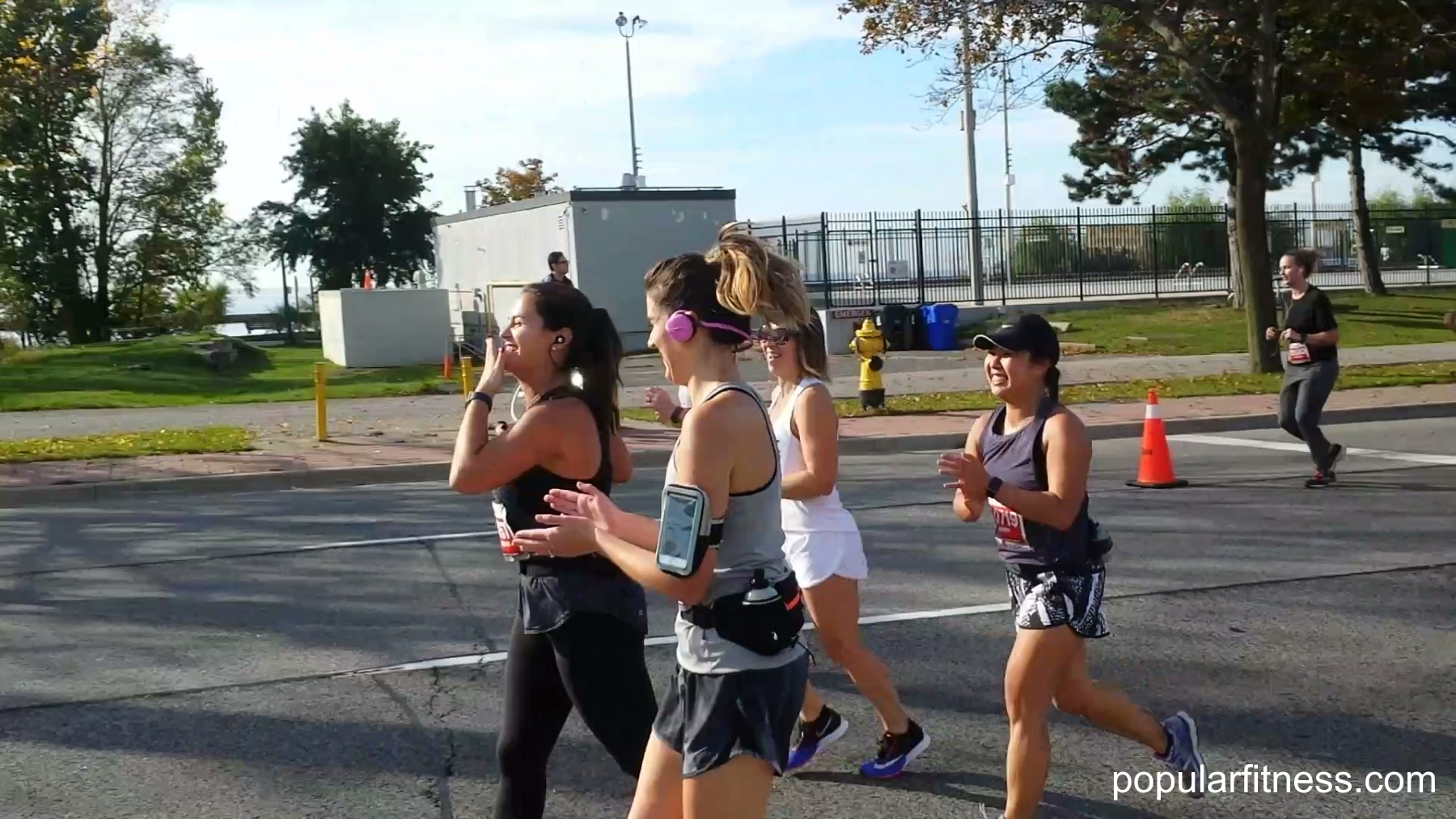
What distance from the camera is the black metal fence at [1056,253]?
112ft

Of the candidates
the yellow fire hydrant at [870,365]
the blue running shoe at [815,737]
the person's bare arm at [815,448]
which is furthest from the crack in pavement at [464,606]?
the yellow fire hydrant at [870,365]

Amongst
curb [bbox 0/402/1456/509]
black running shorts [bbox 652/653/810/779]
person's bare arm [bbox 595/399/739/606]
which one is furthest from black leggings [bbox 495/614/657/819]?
curb [bbox 0/402/1456/509]

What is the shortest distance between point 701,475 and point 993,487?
134 centimetres

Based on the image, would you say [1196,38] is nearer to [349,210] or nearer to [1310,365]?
[1310,365]

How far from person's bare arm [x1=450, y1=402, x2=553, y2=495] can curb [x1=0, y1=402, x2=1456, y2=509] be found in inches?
408

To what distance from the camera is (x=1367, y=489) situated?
11.3 metres

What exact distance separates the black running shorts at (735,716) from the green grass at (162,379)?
2122 cm

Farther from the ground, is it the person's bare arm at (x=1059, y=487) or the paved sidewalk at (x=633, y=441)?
the person's bare arm at (x=1059, y=487)

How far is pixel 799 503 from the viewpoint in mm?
5184

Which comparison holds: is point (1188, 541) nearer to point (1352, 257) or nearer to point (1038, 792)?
point (1038, 792)

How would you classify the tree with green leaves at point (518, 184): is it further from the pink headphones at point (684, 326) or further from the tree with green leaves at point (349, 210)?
the pink headphones at point (684, 326)

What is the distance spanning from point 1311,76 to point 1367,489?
1602 centimetres

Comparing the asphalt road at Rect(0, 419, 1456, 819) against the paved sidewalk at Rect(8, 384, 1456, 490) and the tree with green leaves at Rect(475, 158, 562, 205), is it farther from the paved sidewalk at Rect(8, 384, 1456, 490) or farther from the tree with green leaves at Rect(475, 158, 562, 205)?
the tree with green leaves at Rect(475, 158, 562, 205)

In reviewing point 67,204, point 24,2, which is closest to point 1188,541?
point 24,2
